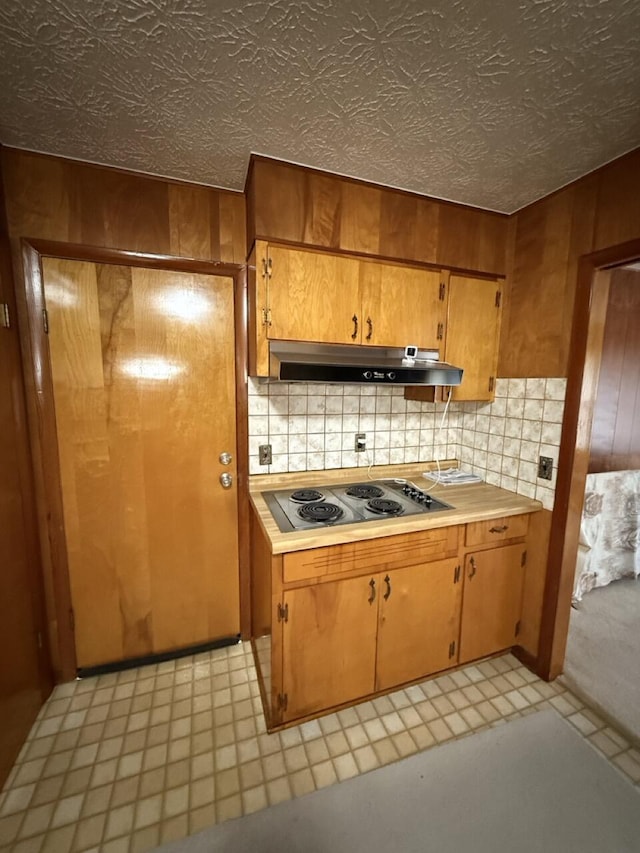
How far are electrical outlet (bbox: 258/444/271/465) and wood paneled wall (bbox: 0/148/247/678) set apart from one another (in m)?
0.97

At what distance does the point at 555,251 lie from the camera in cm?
164

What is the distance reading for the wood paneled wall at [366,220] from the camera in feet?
4.74

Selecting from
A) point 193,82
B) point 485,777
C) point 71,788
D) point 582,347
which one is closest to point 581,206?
point 582,347

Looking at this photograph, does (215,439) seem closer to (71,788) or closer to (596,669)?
(71,788)

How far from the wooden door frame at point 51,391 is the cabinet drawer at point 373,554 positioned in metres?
0.66

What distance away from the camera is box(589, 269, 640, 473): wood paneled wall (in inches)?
87.7

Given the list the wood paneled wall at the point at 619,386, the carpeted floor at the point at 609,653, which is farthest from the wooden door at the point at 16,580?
the wood paneled wall at the point at 619,386

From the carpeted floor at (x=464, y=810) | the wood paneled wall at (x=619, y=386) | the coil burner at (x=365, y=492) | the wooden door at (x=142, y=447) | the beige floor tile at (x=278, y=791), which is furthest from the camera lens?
the wood paneled wall at (x=619, y=386)

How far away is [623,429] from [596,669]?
157cm

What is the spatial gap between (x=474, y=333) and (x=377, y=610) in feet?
5.00

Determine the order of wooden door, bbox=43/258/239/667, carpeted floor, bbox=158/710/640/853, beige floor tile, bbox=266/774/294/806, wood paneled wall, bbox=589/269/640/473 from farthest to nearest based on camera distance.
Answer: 1. wood paneled wall, bbox=589/269/640/473
2. wooden door, bbox=43/258/239/667
3. beige floor tile, bbox=266/774/294/806
4. carpeted floor, bbox=158/710/640/853

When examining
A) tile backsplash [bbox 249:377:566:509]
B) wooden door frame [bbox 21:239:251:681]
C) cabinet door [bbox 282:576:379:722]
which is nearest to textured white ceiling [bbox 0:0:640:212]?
wooden door frame [bbox 21:239:251:681]

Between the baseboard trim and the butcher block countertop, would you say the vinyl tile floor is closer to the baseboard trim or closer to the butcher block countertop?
the baseboard trim

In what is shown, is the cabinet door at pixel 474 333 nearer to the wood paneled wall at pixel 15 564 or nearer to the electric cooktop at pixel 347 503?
the electric cooktop at pixel 347 503
